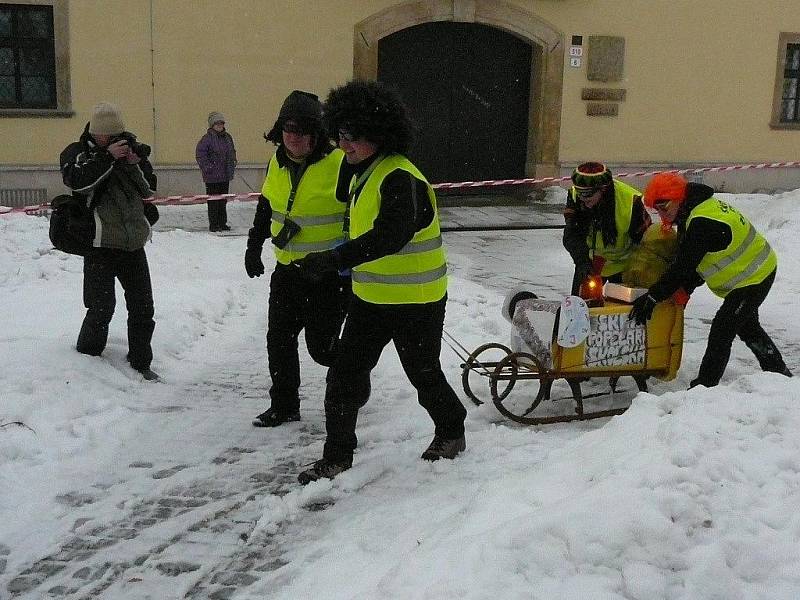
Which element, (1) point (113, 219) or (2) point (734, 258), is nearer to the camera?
(2) point (734, 258)

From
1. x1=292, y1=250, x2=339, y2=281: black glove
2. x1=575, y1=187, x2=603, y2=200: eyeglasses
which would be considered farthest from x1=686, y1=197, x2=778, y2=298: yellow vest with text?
x1=292, y1=250, x2=339, y2=281: black glove

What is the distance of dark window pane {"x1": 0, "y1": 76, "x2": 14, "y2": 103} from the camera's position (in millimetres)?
15227

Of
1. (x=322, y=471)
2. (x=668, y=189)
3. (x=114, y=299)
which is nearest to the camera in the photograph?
(x=322, y=471)

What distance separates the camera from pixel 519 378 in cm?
566

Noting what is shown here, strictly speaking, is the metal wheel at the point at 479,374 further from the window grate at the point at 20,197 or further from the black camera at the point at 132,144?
the window grate at the point at 20,197

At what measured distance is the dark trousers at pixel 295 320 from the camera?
17.9 feet

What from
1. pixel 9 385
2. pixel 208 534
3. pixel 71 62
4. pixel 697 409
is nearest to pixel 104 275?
pixel 9 385

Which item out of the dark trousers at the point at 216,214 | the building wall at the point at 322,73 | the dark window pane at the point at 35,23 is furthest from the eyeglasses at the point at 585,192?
the dark window pane at the point at 35,23

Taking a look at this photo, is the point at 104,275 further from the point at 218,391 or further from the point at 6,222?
the point at 6,222

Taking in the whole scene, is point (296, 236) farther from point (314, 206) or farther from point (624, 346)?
point (624, 346)

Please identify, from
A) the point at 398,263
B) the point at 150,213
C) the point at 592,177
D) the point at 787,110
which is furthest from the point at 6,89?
the point at 787,110

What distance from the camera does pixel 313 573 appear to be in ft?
12.3

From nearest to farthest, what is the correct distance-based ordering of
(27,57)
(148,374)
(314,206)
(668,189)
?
(314,206), (668,189), (148,374), (27,57)

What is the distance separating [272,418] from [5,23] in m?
11.8
